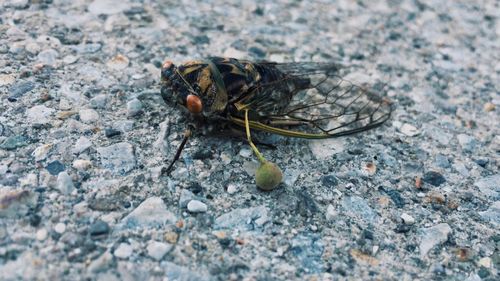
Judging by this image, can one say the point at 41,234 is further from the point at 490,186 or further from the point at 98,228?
the point at 490,186

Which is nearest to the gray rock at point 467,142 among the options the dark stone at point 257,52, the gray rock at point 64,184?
the dark stone at point 257,52

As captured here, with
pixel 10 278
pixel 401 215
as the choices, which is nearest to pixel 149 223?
pixel 10 278

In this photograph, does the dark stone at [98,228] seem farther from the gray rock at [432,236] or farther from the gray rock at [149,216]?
the gray rock at [432,236]

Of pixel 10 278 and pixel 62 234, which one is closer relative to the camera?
pixel 10 278

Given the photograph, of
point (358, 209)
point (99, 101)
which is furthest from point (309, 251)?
point (99, 101)

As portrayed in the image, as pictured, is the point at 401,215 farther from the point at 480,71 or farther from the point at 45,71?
the point at 45,71

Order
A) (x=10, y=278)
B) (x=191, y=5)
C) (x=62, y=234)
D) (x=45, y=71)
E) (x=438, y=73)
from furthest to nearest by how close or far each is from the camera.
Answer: (x=191, y=5), (x=438, y=73), (x=45, y=71), (x=62, y=234), (x=10, y=278)
